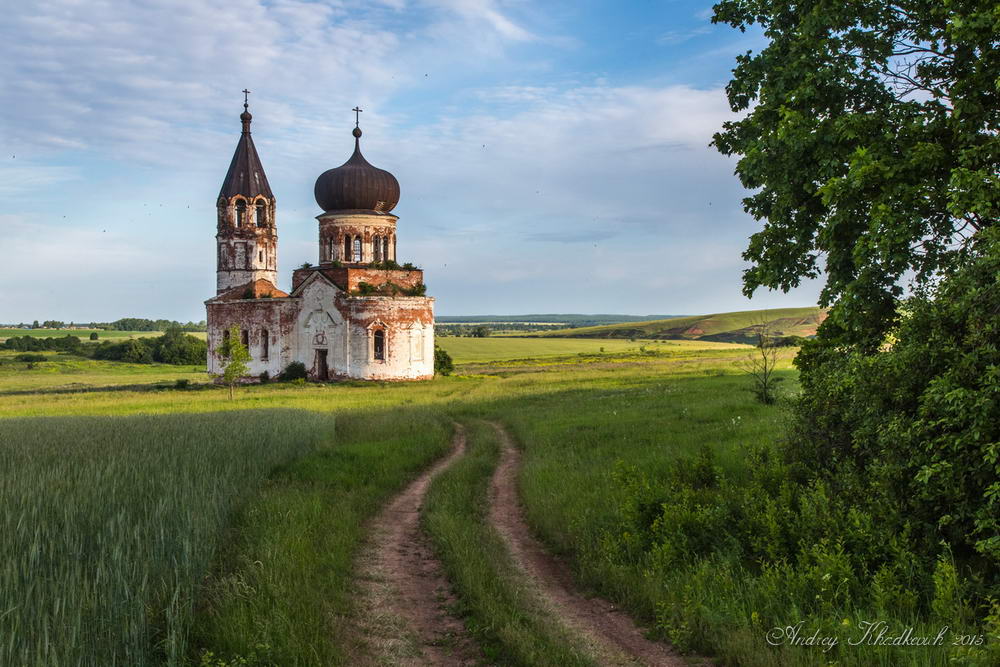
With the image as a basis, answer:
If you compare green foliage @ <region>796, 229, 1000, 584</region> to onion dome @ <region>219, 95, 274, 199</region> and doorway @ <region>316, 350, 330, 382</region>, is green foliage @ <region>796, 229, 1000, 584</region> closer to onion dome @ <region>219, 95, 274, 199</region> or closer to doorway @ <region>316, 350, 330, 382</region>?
doorway @ <region>316, 350, 330, 382</region>

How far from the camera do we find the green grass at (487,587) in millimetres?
6211

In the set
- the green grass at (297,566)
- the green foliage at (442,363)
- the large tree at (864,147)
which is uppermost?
the large tree at (864,147)

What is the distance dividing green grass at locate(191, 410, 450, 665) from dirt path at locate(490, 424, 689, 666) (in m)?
2.06

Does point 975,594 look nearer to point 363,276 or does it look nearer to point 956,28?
point 956,28

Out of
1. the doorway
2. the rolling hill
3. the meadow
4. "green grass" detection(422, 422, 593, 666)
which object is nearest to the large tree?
the meadow

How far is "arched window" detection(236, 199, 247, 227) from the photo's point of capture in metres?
45.3

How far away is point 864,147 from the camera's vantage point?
28.7ft

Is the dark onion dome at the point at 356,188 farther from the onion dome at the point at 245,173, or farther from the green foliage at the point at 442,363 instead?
the green foliage at the point at 442,363

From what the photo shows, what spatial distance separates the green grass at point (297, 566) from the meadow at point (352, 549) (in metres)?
0.03

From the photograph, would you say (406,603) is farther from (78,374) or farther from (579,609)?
(78,374)

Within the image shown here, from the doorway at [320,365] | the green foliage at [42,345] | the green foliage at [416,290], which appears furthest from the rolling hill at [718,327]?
the doorway at [320,365]

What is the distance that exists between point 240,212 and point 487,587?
42.6m

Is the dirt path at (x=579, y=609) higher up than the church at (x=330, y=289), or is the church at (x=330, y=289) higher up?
the church at (x=330, y=289)

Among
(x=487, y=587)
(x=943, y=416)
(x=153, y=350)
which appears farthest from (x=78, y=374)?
(x=943, y=416)
